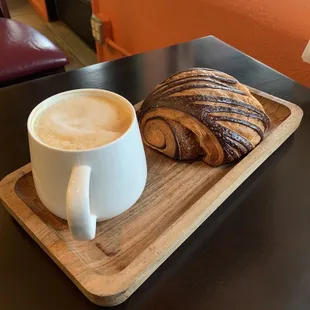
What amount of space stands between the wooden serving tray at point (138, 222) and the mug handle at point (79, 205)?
5 centimetres

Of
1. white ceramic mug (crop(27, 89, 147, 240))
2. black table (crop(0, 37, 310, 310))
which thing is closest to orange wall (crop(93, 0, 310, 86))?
black table (crop(0, 37, 310, 310))

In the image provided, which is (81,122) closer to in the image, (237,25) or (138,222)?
(138,222)

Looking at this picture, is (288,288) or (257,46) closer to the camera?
(288,288)

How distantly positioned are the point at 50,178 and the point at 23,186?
0.34 ft

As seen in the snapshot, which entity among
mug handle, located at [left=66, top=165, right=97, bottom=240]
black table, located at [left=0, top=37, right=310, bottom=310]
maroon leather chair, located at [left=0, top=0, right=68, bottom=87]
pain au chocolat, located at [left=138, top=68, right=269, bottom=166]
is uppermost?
mug handle, located at [left=66, top=165, right=97, bottom=240]

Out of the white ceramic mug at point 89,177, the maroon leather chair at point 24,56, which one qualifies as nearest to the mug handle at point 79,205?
the white ceramic mug at point 89,177

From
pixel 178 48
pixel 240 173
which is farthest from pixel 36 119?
pixel 178 48

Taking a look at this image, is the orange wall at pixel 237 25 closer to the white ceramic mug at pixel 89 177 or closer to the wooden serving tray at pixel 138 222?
the wooden serving tray at pixel 138 222

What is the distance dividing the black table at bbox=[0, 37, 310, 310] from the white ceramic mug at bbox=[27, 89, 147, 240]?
0.22ft

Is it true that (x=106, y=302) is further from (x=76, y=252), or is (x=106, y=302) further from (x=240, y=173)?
(x=240, y=173)

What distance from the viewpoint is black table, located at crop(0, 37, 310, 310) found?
0.40m

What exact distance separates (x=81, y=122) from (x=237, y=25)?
72 cm

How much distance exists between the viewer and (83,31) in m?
2.07

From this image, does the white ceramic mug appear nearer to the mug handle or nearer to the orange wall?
the mug handle
